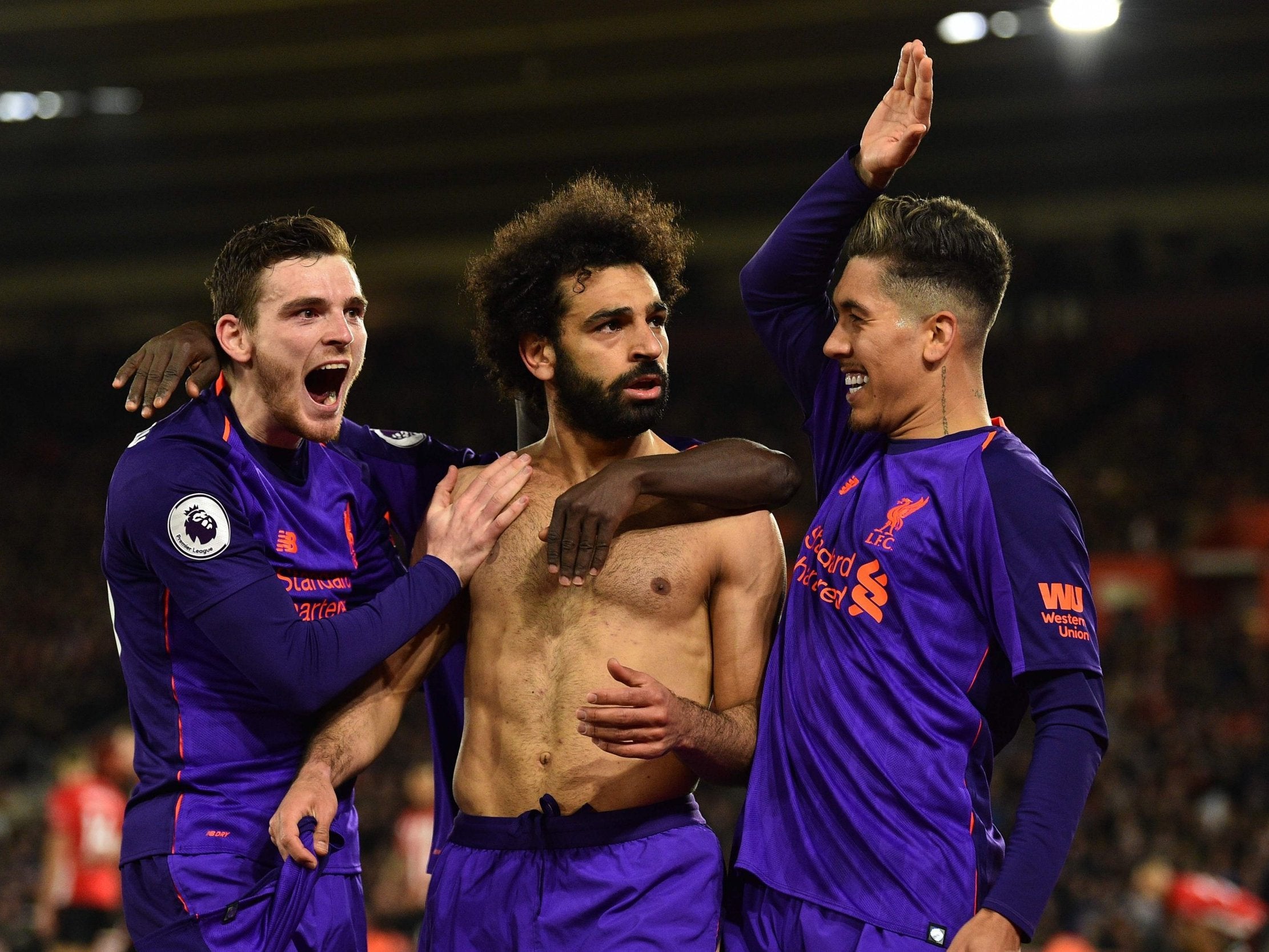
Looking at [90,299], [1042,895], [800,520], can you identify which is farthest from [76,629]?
[1042,895]

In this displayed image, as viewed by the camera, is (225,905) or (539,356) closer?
(225,905)

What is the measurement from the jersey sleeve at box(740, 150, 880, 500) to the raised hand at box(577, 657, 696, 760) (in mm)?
801

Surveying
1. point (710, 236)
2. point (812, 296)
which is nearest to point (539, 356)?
point (812, 296)

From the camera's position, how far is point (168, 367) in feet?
11.2

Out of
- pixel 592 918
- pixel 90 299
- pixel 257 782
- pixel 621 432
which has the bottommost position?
pixel 592 918

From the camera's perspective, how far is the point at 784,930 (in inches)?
114

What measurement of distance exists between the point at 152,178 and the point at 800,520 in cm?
975

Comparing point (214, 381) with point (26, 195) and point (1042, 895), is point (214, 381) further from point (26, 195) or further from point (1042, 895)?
point (26, 195)

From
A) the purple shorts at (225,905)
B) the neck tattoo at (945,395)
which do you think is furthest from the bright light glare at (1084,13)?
the purple shorts at (225,905)

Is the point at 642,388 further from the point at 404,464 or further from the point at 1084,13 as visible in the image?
the point at 1084,13

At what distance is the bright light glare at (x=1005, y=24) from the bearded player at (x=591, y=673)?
1162 cm

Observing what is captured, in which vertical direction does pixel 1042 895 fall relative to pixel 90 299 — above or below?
below

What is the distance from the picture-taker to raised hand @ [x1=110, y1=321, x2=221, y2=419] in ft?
11.0

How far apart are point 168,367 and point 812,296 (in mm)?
1554
